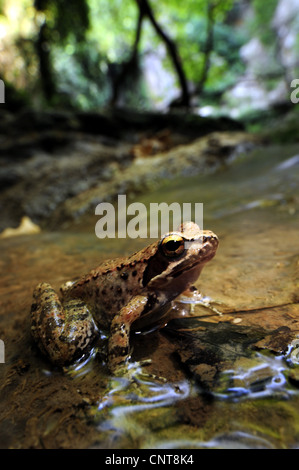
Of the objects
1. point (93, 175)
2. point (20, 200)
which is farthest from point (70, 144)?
point (20, 200)

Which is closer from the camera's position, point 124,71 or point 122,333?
point 122,333

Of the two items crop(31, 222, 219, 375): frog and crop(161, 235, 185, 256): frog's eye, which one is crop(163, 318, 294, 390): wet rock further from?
crop(161, 235, 185, 256): frog's eye

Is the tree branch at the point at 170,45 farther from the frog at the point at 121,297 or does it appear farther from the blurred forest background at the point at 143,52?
the frog at the point at 121,297

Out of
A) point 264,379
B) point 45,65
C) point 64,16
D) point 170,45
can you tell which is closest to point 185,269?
point 264,379

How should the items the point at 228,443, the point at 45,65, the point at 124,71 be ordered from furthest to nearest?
the point at 124,71 → the point at 45,65 → the point at 228,443

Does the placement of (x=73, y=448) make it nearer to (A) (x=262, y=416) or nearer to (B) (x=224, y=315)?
(A) (x=262, y=416)

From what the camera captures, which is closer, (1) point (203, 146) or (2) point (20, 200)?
(2) point (20, 200)

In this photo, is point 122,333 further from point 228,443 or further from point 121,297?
point 228,443
